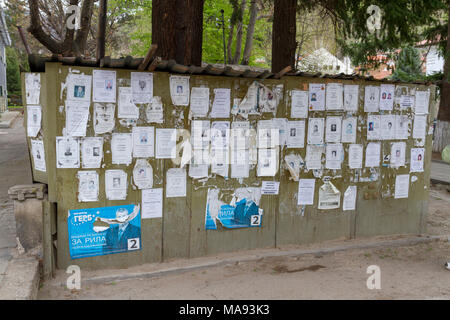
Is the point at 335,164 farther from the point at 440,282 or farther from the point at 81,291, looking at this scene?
the point at 81,291

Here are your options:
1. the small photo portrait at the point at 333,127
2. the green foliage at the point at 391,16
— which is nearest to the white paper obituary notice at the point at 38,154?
the small photo portrait at the point at 333,127

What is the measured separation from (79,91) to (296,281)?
131 inches

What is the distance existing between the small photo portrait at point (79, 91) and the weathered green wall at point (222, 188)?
0.50 ft

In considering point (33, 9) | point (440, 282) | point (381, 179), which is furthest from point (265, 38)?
point (440, 282)

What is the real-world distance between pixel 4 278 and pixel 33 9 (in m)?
8.42

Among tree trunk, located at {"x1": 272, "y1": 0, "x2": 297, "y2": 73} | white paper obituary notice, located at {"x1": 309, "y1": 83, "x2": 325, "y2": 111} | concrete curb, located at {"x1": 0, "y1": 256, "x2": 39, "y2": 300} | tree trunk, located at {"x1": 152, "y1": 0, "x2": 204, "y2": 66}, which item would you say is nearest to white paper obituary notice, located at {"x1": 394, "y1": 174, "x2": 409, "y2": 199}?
white paper obituary notice, located at {"x1": 309, "y1": 83, "x2": 325, "y2": 111}

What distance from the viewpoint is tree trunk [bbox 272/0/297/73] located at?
8320mm

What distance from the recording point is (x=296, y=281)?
4.98m

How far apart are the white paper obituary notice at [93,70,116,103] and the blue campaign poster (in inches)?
50.0

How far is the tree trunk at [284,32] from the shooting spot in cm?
832

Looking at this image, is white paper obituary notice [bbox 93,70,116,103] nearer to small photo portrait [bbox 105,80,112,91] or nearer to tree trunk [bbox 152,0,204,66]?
small photo portrait [bbox 105,80,112,91]

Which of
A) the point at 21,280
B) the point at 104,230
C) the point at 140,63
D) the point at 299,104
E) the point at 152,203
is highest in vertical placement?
the point at 140,63

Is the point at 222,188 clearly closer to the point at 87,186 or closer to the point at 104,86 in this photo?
the point at 87,186

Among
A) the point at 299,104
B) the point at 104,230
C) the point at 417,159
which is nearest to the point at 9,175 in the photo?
the point at 104,230
